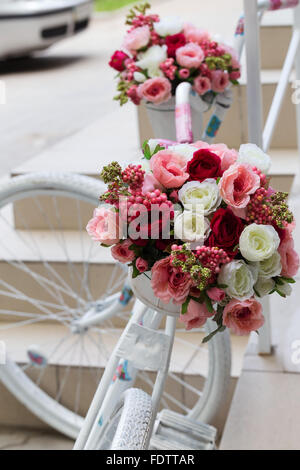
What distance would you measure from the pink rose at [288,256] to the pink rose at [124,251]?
7.0 inches

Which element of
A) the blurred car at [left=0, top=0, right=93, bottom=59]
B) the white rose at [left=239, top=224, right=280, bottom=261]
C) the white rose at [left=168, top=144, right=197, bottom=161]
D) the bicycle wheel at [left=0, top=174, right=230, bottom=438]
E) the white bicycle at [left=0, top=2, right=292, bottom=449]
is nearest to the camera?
the white rose at [left=239, top=224, right=280, bottom=261]

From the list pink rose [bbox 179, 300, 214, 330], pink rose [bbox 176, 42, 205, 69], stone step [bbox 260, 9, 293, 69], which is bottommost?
stone step [bbox 260, 9, 293, 69]

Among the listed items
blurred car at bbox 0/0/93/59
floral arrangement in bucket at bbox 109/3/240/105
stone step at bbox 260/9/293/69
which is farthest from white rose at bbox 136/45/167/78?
blurred car at bbox 0/0/93/59

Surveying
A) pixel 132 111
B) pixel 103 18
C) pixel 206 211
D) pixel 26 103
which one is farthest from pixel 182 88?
pixel 103 18

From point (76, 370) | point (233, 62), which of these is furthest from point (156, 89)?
point (76, 370)

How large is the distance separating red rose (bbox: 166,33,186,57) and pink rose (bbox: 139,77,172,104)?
0.24ft

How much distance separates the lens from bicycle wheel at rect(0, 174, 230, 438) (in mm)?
1904

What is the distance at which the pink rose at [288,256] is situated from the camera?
36.1 inches

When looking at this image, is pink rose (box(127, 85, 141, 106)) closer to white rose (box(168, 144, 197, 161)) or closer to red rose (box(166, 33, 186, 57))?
red rose (box(166, 33, 186, 57))

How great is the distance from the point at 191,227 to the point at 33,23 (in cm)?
483

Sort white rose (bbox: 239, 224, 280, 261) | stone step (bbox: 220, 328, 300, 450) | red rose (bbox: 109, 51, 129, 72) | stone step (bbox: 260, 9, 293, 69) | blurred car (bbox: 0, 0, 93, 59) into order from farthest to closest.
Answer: blurred car (bbox: 0, 0, 93, 59) < stone step (bbox: 260, 9, 293, 69) < red rose (bbox: 109, 51, 129, 72) < stone step (bbox: 220, 328, 300, 450) < white rose (bbox: 239, 224, 280, 261)

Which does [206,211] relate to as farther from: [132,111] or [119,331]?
[132,111]

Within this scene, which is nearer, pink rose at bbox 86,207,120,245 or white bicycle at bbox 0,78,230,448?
pink rose at bbox 86,207,120,245

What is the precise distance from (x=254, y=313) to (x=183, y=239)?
12 centimetres
